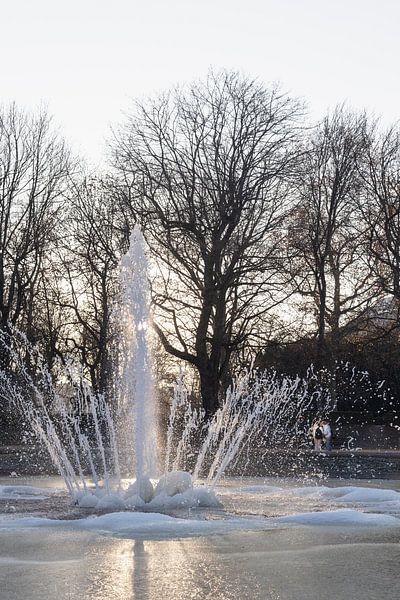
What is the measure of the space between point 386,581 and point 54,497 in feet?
29.9

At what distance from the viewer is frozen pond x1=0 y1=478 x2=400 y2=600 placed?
8188 mm

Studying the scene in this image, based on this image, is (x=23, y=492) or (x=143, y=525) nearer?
(x=143, y=525)

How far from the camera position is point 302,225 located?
41.0 metres

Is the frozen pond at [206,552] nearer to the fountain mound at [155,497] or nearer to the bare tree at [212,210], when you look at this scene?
the fountain mound at [155,497]

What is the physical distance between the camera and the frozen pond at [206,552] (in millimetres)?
8188

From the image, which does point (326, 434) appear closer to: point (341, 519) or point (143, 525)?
point (341, 519)

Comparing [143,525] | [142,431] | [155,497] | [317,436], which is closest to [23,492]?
[142,431]

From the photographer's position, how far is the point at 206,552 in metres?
10.2

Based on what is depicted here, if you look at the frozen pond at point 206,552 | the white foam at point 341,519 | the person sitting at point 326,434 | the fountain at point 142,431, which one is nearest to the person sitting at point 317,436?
the person sitting at point 326,434

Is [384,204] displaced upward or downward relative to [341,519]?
upward

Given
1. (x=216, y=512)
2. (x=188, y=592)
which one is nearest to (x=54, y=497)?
(x=216, y=512)

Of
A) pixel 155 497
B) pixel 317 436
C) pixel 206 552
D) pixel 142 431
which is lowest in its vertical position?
pixel 206 552

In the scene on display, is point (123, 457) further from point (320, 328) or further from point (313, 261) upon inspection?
point (313, 261)

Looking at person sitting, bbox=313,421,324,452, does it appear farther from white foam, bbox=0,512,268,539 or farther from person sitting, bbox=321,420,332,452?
white foam, bbox=0,512,268,539
